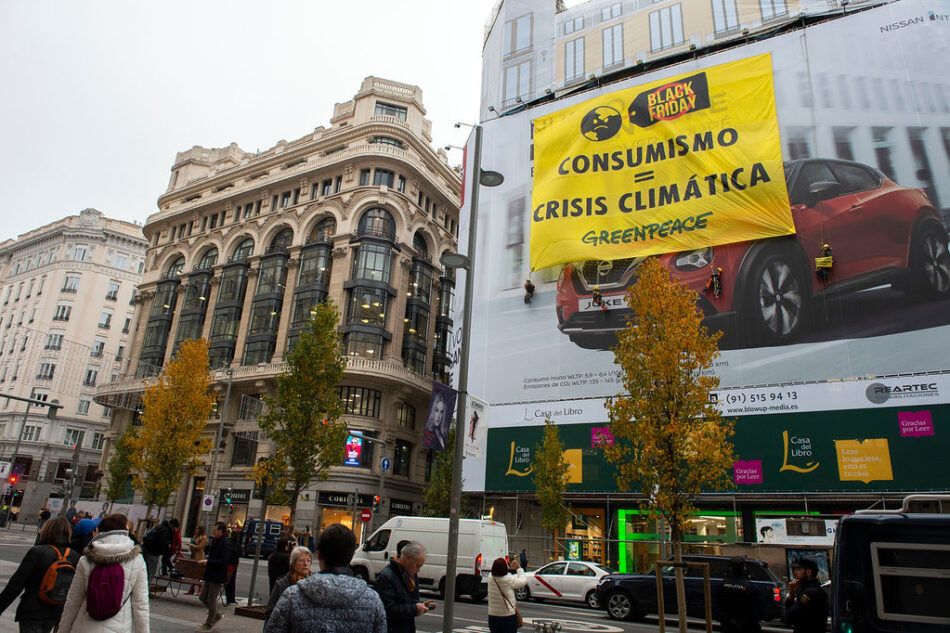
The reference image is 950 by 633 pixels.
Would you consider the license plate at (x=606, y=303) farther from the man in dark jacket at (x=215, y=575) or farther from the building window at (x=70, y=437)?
the building window at (x=70, y=437)

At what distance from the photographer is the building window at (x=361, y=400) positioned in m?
43.1

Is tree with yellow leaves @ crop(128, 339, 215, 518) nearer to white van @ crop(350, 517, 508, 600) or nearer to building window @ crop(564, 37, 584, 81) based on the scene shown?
white van @ crop(350, 517, 508, 600)

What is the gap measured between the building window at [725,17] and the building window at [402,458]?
1365 inches

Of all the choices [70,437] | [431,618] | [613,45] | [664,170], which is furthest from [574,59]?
[70,437]

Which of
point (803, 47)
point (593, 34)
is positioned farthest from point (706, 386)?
point (593, 34)

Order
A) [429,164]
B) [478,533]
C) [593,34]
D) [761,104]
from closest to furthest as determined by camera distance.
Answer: [478,533] < [761,104] < [593,34] < [429,164]

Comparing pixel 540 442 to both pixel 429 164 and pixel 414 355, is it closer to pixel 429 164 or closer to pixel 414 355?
pixel 414 355

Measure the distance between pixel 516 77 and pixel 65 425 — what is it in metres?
59.1

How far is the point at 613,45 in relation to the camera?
39.4 m

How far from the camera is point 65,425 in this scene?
64188 mm

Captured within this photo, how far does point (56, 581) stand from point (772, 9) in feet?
134

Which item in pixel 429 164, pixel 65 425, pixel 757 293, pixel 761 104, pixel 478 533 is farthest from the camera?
pixel 65 425

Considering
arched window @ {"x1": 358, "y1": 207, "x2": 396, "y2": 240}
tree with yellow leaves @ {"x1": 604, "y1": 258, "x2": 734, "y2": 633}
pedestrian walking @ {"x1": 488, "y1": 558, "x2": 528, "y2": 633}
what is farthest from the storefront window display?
arched window @ {"x1": 358, "y1": 207, "x2": 396, "y2": 240}

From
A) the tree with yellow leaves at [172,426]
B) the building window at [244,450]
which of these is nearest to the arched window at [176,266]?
the building window at [244,450]
